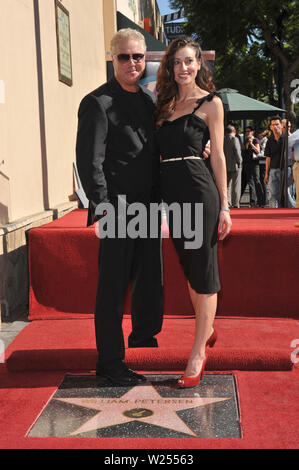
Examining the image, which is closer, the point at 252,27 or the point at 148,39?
the point at 148,39

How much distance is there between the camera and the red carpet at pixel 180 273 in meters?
4.77

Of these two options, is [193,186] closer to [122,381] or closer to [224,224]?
[224,224]

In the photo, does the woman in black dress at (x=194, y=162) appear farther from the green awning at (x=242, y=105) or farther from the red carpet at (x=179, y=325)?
the green awning at (x=242, y=105)

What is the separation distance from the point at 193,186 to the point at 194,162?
14 cm

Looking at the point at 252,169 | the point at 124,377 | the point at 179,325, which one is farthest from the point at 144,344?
the point at 252,169

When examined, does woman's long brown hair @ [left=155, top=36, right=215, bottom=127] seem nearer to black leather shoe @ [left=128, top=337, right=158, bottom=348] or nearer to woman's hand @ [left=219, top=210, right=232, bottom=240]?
woman's hand @ [left=219, top=210, right=232, bottom=240]

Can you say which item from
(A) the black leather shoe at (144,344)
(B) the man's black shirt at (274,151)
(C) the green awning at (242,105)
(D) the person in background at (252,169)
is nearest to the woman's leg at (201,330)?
(A) the black leather shoe at (144,344)

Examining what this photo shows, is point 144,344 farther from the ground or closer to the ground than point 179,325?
farther from the ground

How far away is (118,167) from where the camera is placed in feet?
11.1

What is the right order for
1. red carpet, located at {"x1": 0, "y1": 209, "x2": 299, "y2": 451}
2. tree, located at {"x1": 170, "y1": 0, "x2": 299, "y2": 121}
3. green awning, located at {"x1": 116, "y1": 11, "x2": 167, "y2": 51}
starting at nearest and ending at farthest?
red carpet, located at {"x1": 0, "y1": 209, "x2": 299, "y2": 451} < green awning, located at {"x1": 116, "y1": 11, "x2": 167, "y2": 51} < tree, located at {"x1": 170, "y1": 0, "x2": 299, "y2": 121}

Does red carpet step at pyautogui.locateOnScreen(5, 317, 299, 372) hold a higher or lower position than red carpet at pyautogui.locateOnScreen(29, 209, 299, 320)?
lower

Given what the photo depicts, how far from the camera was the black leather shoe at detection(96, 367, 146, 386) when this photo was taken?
338cm

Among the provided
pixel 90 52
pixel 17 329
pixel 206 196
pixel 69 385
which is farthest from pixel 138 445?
pixel 90 52

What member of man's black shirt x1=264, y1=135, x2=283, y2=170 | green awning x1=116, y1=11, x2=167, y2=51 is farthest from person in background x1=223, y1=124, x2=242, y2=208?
green awning x1=116, y1=11, x2=167, y2=51
